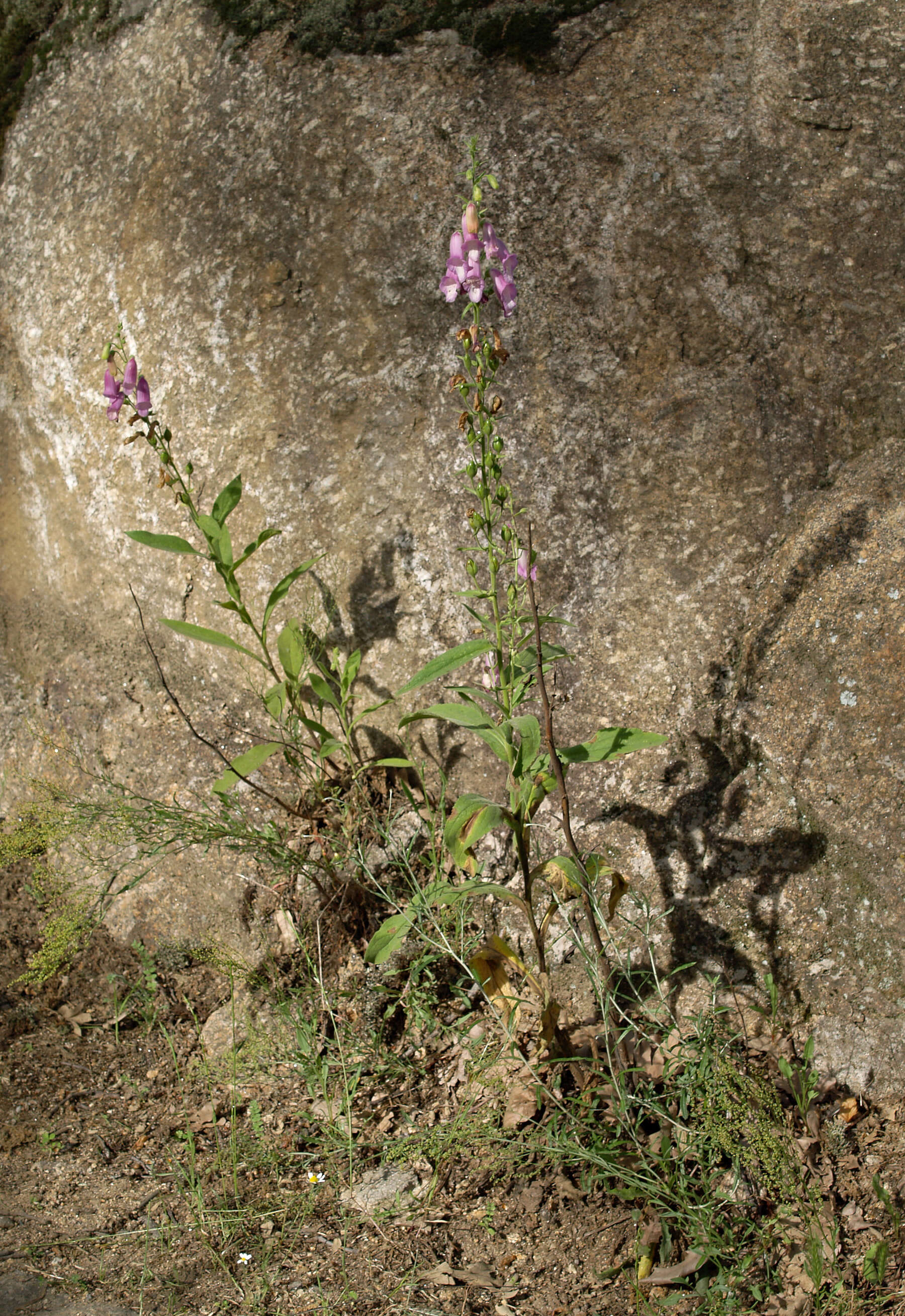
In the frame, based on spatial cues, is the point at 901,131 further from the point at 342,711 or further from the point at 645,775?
the point at 342,711

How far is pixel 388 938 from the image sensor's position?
2.30 meters

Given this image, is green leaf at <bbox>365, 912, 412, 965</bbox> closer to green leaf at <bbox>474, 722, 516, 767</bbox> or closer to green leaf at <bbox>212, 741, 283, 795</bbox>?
green leaf at <bbox>474, 722, 516, 767</bbox>

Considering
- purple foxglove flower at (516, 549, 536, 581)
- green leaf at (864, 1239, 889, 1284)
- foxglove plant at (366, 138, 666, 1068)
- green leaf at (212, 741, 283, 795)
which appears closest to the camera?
green leaf at (864, 1239, 889, 1284)

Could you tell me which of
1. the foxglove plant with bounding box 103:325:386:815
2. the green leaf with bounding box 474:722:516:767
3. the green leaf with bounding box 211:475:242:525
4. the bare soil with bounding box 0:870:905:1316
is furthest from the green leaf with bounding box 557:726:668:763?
the green leaf with bounding box 211:475:242:525

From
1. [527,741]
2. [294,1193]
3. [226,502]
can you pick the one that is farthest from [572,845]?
[226,502]

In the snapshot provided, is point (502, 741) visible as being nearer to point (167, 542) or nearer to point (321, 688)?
point (321, 688)

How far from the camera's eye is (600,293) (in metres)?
2.78

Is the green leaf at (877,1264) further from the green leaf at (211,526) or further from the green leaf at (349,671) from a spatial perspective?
the green leaf at (211,526)

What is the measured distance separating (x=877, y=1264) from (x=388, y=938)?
3.96 feet

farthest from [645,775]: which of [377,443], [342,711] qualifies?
[377,443]

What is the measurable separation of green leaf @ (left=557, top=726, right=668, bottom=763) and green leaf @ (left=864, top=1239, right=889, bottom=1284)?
43.1 inches

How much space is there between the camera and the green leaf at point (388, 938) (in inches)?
89.2

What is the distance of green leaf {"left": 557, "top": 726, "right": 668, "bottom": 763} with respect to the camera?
7.23 feet

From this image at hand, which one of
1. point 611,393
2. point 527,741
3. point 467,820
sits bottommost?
point 467,820
